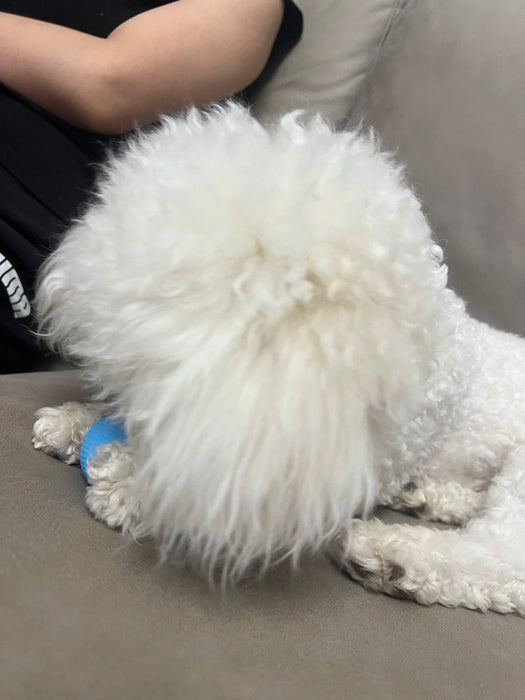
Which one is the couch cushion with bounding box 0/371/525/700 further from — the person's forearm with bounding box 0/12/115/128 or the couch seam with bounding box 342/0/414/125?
the couch seam with bounding box 342/0/414/125

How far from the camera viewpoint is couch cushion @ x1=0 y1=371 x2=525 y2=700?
0.43 metres

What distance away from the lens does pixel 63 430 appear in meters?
0.64

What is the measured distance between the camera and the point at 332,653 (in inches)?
19.9

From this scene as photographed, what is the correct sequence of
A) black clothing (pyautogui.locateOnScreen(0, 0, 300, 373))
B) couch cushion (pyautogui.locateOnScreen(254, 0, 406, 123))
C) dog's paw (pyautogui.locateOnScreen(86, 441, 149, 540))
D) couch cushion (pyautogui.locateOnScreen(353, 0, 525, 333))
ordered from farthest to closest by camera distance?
Result: couch cushion (pyautogui.locateOnScreen(254, 0, 406, 123)), couch cushion (pyautogui.locateOnScreen(353, 0, 525, 333)), black clothing (pyautogui.locateOnScreen(0, 0, 300, 373)), dog's paw (pyautogui.locateOnScreen(86, 441, 149, 540))

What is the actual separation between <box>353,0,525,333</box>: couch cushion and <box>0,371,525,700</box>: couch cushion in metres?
0.51

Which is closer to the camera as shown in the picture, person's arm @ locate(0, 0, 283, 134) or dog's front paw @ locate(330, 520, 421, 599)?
dog's front paw @ locate(330, 520, 421, 599)

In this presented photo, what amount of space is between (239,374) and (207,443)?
53mm

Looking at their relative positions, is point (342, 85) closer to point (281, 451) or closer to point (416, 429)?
point (416, 429)

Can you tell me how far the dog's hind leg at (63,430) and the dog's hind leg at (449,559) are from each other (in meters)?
0.27

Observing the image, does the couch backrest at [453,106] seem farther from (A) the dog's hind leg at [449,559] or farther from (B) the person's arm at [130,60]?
(A) the dog's hind leg at [449,559]

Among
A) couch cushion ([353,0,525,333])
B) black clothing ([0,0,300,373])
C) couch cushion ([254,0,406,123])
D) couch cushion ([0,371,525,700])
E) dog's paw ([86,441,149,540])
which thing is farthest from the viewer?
couch cushion ([254,0,406,123])

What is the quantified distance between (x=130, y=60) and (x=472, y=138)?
494mm

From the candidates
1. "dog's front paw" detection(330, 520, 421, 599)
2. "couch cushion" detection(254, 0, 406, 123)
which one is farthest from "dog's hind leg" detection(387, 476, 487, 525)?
"couch cushion" detection(254, 0, 406, 123)

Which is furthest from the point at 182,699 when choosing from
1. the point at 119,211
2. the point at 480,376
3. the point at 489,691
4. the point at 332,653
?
the point at 480,376
